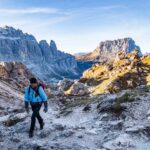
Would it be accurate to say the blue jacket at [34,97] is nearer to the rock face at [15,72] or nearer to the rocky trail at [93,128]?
the rocky trail at [93,128]

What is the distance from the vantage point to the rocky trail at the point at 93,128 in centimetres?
1595

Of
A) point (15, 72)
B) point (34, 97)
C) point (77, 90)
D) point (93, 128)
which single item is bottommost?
point (77, 90)

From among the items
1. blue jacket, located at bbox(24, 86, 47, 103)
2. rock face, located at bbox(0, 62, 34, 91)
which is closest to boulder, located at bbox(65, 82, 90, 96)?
rock face, located at bbox(0, 62, 34, 91)

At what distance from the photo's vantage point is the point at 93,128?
19.0m

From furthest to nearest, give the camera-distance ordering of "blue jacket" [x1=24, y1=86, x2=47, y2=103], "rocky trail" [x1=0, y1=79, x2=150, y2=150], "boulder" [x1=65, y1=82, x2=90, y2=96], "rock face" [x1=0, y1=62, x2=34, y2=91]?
"boulder" [x1=65, y1=82, x2=90, y2=96] → "rock face" [x1=0, y1=62, x2=34, y2=91] → "blue jacket" [x1=24, y1=86, x2=47, y2=103] → "rocky trail" [x1=0, y1=79, x2=150, y2=150]

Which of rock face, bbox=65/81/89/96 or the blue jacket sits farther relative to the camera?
rock face, bbox=65/81/89/96

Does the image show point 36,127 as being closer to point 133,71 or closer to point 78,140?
point 78,140

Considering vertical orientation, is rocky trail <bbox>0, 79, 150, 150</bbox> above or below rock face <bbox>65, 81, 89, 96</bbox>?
above

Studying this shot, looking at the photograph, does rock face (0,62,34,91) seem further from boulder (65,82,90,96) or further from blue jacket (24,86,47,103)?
blue jacket (24,86,47,103)

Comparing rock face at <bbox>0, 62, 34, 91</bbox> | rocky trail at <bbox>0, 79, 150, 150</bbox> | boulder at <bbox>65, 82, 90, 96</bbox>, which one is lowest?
boulder at <bbox>65, 82, 90, 96</bbox>

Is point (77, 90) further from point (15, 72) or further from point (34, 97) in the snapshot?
point (34, 97)

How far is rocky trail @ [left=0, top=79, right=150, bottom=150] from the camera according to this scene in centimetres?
1595

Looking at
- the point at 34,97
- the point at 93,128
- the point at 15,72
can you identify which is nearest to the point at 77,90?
the point at 15,72

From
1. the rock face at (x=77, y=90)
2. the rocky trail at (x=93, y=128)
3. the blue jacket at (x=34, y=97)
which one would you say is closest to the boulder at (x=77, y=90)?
the rock face at (x=77, y=90)
